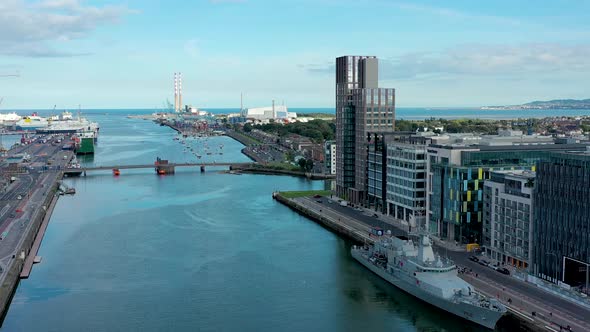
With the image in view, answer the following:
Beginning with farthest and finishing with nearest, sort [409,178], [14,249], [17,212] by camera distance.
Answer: [17,212] → [409,178] → [14,249]

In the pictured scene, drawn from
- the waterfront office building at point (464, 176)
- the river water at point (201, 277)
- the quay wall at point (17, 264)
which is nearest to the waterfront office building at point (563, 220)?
the river water at point (201, 277)

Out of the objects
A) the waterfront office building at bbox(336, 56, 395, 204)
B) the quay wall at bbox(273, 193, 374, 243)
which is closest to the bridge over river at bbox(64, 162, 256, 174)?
the quay wall at bbox(273, 193, 374, 243)

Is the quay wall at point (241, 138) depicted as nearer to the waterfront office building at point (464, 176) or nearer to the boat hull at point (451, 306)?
the waterfront office building at point (464, 176)

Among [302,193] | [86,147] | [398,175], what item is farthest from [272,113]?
[398,175]

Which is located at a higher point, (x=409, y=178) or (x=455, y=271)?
(x=409, y=178)

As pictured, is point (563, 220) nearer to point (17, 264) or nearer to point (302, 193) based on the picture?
point (17, 264)

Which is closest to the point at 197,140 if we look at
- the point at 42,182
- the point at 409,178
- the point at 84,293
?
the point at 42,182

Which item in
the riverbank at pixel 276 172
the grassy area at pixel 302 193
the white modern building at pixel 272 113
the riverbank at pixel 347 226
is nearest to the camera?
the riverbank at pixel 347 226

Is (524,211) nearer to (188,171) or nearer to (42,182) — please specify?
(42,182)
